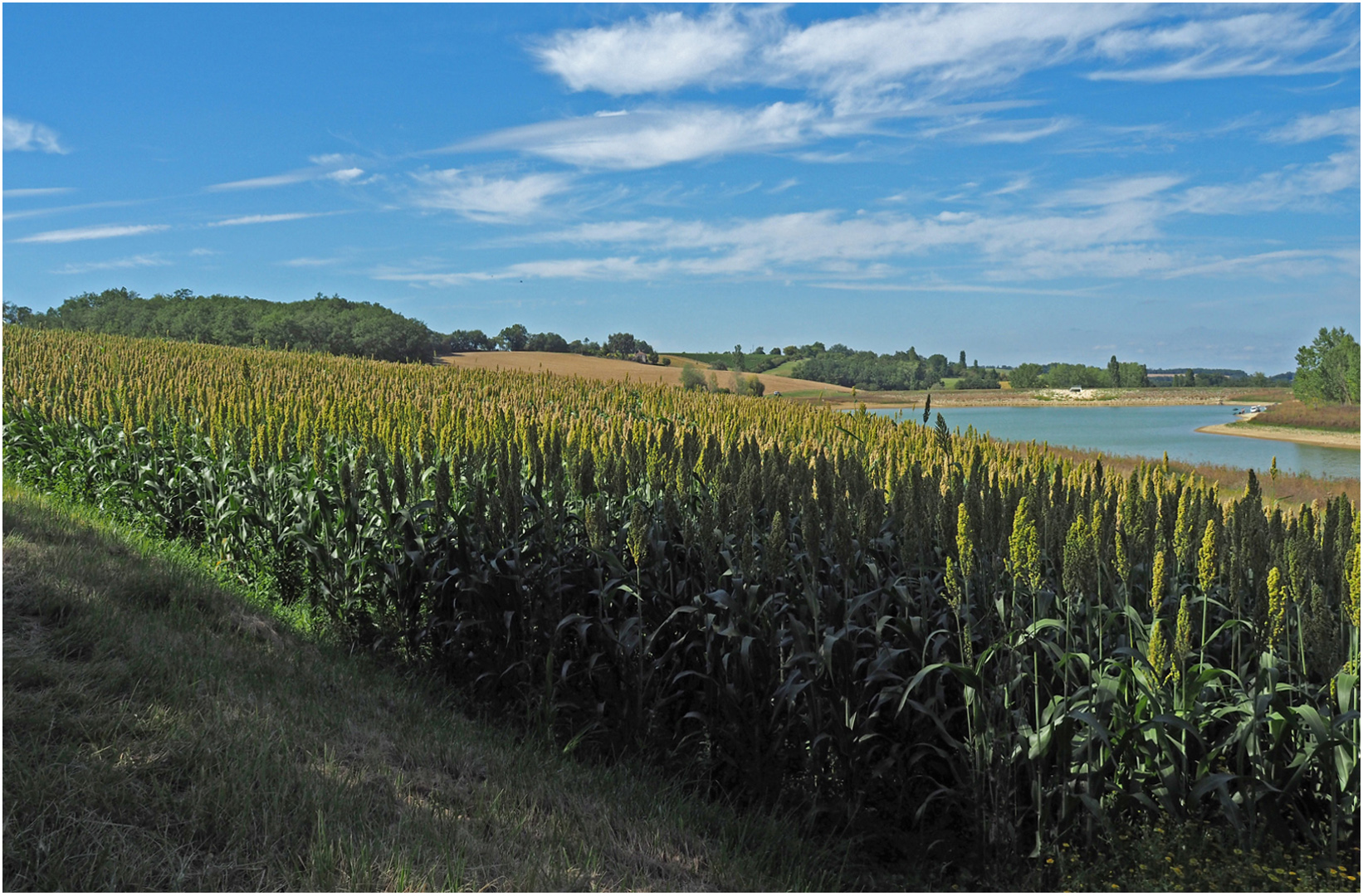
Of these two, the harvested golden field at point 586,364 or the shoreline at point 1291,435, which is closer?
the shoreline at point 1291,435

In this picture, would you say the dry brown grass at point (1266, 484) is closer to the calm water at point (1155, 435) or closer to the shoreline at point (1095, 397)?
the calm water at point (1155, 435)

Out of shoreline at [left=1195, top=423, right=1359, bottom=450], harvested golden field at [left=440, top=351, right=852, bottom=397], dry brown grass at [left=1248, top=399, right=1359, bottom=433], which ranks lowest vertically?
shoreline at [left=1195, top=423, right=1359, bottom=450]

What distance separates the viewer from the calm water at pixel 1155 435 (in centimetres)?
3017

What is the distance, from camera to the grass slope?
3.24 meters

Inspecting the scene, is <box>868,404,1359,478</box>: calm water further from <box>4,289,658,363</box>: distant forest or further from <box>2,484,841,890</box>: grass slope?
<box>4,289,658,363</box>: distant forest

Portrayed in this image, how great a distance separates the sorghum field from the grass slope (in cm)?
46

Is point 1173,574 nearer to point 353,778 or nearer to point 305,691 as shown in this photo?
point 353,778

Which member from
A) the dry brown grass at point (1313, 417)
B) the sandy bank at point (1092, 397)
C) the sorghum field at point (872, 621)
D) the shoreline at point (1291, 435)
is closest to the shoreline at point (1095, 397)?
the sandy bank at point (1092, 397)

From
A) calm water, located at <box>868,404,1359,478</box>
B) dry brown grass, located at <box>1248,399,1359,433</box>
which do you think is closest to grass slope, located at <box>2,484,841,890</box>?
calm water, located at <box>868,404,1359,478</box>

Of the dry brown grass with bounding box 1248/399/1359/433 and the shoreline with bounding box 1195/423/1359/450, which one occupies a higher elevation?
the dry brown grass with bounding box 1248/399/1359/433

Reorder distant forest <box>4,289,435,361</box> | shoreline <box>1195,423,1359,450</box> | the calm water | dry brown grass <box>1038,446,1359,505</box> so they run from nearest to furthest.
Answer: dry brown grass <box>1038,446,1359,505</box>
the calm water
shoreline <box>1195,423,1359,450</box>
distant forest <box>4,289,435,361</box>

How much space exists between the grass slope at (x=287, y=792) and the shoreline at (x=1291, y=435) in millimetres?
50079

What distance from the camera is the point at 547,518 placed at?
5.23 metres

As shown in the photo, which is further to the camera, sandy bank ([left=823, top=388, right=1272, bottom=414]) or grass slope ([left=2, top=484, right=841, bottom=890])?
sandy bank ([left=823, top=388, right=1272, bottom=414])
